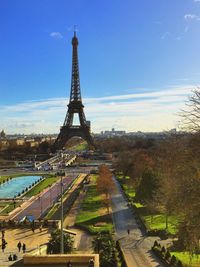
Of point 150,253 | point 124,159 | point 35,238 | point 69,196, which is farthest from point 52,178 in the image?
point 150,253

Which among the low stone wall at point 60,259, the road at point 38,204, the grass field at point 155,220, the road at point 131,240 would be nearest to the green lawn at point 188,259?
the road at point 131,240

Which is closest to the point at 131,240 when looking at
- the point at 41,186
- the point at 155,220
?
the point at 155,220

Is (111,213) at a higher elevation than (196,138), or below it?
below

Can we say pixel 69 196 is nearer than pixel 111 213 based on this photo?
No

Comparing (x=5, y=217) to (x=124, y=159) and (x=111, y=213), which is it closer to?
(x=111, y=213)

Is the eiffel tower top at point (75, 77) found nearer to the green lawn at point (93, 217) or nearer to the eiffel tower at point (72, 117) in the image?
the eiffel tower at point (72, 117)

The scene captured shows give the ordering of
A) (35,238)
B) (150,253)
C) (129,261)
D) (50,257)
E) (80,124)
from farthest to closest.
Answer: (80,124)
(35,238)
(150,253)
(129,261)
(50,257)

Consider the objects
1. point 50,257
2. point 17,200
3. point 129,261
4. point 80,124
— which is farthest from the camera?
point 80,124

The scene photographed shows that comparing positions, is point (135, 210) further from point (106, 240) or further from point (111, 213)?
point (106, 240)

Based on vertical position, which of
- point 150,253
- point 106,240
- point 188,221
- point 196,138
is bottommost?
point 150,253
